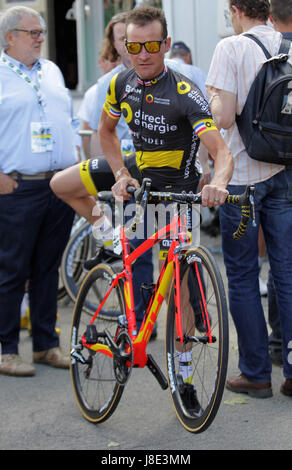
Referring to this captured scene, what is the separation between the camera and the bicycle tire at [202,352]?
3613 mm

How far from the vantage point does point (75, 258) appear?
6.81 meters

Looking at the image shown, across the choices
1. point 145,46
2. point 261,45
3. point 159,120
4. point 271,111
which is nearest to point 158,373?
point 159,120

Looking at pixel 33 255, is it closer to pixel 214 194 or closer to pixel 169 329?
pixel 169 329

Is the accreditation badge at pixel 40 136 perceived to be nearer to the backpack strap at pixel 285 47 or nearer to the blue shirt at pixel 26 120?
the blue shirt at pixel 26 120

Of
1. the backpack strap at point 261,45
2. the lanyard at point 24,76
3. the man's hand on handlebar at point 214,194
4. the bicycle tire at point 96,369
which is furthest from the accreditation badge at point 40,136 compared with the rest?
→ the man's hand on handlebar at point 214,194

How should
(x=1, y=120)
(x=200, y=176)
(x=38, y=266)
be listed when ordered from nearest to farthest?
1. (x=200, y=176)
2. (x=1, y=120)
3. (x=38, y=266)

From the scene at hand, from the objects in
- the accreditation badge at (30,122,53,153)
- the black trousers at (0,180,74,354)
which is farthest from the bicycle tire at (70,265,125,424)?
the accreditation badge at (30,122,53,153)

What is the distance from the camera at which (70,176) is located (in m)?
4.80

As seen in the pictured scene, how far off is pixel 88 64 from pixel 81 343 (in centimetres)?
890

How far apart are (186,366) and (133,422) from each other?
55 centimetres

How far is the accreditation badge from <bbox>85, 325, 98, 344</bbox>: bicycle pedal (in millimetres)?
1305

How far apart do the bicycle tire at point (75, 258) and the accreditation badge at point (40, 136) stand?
1591 millimetres
